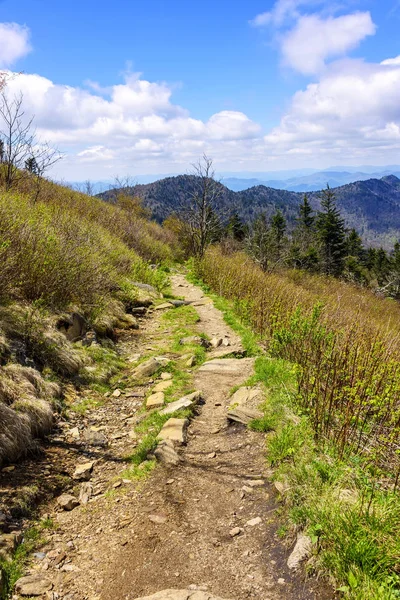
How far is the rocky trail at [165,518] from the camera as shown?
278cm

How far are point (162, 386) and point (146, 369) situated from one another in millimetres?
752

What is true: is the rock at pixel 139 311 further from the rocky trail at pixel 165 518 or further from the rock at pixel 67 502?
the rock at pixel 67 502

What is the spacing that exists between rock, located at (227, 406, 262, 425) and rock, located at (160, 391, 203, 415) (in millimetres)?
630

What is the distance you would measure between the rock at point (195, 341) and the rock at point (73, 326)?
7.03 ft

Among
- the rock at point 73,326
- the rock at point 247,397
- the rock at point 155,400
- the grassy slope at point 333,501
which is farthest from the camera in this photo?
the rock at point 73,326

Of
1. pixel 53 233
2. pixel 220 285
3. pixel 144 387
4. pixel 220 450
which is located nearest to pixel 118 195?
pixel 220 285

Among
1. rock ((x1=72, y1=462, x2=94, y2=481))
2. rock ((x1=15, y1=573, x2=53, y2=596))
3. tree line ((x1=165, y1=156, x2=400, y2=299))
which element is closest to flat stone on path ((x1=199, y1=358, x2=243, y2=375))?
rock ((x1=72, y1=462, x2=94, y2=481))

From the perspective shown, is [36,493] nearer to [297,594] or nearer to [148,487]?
[148,487]

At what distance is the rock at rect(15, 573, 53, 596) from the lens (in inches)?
108

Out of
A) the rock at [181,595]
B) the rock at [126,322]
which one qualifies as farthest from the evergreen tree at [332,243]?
the rock at [181,595]

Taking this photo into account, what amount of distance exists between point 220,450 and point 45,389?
2474 millimetres

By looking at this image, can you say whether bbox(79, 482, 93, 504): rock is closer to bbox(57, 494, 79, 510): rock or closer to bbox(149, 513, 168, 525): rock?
bbox(57, 494, 79, 510): rock

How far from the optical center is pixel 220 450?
181 inches

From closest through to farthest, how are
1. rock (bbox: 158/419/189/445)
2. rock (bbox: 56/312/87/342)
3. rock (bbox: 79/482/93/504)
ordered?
rock (bbox: 79/482/93/504) → rock (bbox: 158/419/189/445) → rock (bbox: 56/312/87/342)
